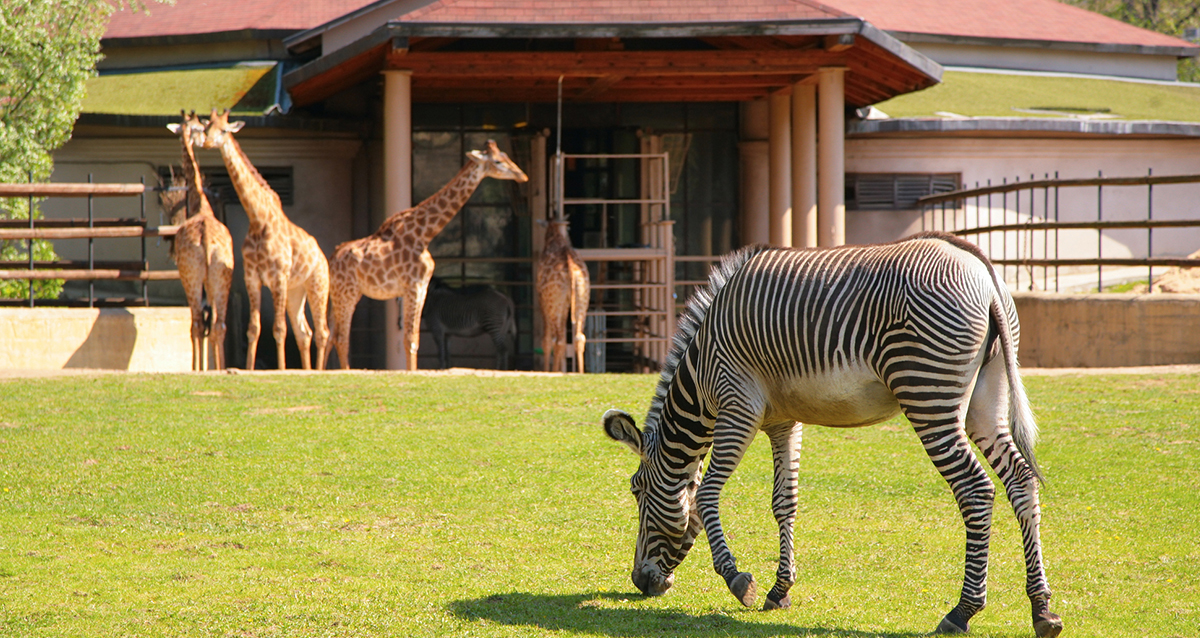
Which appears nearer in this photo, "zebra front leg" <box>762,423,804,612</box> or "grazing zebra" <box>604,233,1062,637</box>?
"grazing zebra" <box>604,233,1062,637</box>

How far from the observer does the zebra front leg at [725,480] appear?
5219 mm

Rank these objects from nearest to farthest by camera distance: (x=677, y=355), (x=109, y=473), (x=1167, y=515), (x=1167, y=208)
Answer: (x=677, y=355)
(x=1167, y=515)
(x=109, y=473)
(x=1167, y=208)

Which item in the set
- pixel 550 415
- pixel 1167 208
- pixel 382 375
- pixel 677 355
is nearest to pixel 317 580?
pixel 677 355

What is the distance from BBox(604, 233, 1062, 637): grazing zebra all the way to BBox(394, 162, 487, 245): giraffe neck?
838cm

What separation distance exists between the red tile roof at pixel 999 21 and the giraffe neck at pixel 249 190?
1211 cm

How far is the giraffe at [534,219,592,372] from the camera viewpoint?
1438cm

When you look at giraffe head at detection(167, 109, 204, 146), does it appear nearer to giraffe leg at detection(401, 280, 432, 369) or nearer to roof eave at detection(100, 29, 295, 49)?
giraffe leg at detection(401, 280, 432, 369)

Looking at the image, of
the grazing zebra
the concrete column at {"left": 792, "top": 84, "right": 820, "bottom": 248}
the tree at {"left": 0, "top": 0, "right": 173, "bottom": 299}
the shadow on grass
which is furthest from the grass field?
the tree at {"left": 0, "top": 0, "right": 173, "bottom": 299}

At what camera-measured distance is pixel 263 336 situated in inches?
709

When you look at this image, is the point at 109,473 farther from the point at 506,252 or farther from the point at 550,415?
the point at 506,252

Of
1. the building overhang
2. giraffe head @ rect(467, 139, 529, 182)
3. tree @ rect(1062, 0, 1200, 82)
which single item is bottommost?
giraffe head @ rect(467, 139, 529, 182)

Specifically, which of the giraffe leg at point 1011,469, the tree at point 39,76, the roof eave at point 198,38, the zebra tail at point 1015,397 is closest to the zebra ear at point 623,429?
the giraffe leg at point 1011,469

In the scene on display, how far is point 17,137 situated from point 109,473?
9.14 m

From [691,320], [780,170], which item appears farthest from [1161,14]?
[691,320]
